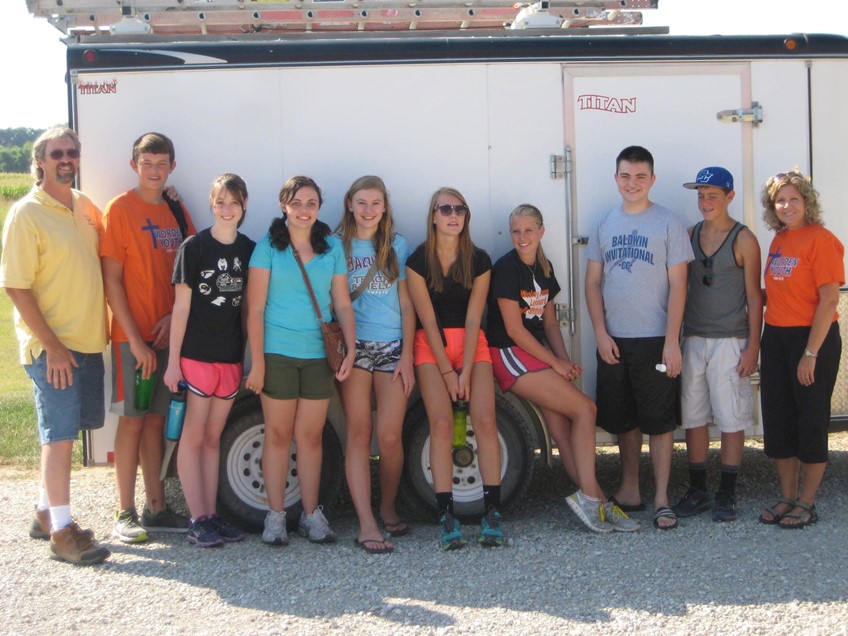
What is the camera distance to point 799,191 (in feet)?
16.5

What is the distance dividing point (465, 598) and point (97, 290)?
2.39 metres

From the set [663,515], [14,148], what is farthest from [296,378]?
[14,148]

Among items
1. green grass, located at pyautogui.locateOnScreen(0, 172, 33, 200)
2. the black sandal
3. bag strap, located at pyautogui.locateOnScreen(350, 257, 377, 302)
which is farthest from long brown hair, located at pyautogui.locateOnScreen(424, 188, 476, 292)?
green grass, located at pyautogui.locateOnScreen(0, 172, 33, 200)

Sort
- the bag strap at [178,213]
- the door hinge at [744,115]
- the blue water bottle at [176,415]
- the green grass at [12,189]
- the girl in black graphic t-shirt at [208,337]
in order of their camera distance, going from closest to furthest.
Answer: the girl in black graphic t-shirt at [208,337] < the blue water bottle at [176,415] < the bag strap at [178,213] < the door hinge at [744,115] < the green grass at [12,189]

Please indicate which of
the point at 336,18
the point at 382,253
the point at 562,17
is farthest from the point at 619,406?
the point at 336,18

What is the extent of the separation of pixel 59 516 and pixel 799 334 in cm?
391

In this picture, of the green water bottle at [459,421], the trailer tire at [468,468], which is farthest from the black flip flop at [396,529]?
the green water bottle at [459,421]

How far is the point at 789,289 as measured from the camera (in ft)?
16.6

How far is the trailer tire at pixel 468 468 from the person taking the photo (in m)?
5.30

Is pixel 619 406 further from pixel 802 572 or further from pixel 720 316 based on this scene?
pixel 802 572

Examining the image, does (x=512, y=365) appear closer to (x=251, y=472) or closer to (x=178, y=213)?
(x=251, y=472)

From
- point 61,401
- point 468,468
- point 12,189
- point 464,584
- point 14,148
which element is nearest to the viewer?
point 464,584

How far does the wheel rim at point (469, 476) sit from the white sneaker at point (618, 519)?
598mm

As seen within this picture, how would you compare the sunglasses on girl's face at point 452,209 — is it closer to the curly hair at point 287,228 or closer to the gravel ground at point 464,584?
the curly hair at point 287,228
